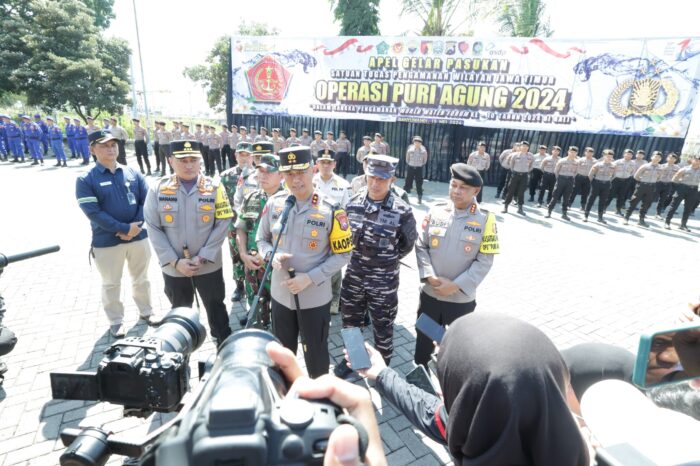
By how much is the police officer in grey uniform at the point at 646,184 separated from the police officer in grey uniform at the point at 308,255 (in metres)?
11.1

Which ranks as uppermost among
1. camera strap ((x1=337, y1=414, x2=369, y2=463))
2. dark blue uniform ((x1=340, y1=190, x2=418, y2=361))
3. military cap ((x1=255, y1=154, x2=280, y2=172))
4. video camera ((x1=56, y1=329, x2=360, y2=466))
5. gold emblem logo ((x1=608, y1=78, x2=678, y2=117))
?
gold emblem logo ((x1=608, y1=78, x2=678, y2=117))

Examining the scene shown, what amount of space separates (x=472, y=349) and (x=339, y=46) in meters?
15.4

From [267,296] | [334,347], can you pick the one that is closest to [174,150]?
[267,296]

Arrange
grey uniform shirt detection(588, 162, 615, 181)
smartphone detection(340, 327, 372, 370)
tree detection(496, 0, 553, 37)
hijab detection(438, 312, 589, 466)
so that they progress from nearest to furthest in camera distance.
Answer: hijab detection(438, 312, 589, 466), smartphone detection(340, 327, 372, 370), grey uniform shirt detection(588, 162, 615, 181), tree detection(496, 0, 553, 37)

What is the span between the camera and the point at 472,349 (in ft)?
3.42

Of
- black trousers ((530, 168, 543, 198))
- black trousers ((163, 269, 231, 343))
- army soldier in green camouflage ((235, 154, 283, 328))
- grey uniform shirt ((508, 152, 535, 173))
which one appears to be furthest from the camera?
black trousers ((530, 168, 543, 198))

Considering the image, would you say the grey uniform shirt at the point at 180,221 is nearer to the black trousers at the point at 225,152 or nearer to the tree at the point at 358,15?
the black trousers at the point at 225,152

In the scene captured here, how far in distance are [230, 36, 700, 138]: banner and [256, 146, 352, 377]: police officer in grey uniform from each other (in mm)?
Answer: 12313

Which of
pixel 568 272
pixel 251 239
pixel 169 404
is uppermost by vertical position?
pixel 169 404

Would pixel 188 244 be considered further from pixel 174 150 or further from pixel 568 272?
pixel 568 272

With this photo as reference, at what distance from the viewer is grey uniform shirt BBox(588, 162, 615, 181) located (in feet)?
33.8

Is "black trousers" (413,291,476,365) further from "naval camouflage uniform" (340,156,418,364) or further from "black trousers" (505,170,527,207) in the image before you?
"black trousers" (505,170,527,207)

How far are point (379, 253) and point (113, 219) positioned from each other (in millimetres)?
2776

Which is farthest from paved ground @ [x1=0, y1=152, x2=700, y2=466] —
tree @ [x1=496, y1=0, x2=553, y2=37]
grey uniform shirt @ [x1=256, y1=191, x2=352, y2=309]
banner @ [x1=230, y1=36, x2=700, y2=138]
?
tree @ [x1=496, y1=0, x2=553, y2=37]
